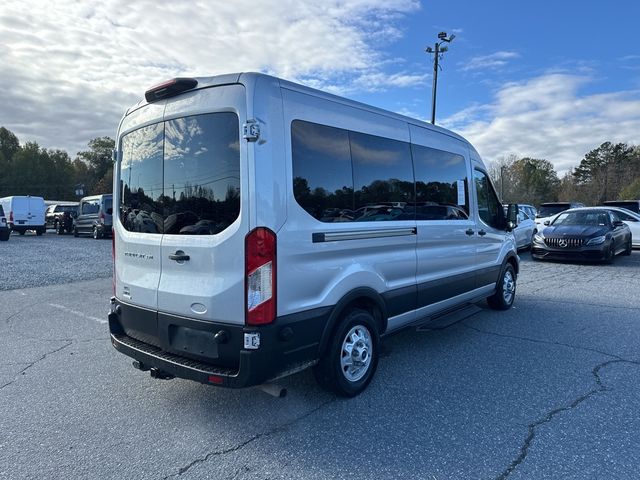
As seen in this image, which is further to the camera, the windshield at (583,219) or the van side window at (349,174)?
the windshield at (583,219)

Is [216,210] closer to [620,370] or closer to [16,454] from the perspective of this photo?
[16,454]

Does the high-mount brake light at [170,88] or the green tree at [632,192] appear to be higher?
the green tree at [632,192]

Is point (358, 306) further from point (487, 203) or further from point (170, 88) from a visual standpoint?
point (487, 203)

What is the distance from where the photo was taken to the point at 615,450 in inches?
114

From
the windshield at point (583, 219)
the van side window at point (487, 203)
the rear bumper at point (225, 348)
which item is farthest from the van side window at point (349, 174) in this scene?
the windshield at point (583, 219)

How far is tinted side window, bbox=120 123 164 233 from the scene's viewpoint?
3643 millimetres

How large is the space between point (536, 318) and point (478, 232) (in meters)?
1.70

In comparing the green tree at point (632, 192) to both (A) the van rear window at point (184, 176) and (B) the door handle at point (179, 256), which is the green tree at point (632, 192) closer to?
(A) the van rear window at point (184, 176)

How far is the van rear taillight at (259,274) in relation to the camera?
2.99 m

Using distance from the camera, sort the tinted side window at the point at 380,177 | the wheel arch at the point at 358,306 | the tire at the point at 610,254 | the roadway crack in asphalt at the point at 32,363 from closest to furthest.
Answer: the wheel arch at the point at 358,306 < the tinted side window at the point at 380,177 < the roadway crack in asphalt at the point at 32,363 < the tire at the point at 610,254

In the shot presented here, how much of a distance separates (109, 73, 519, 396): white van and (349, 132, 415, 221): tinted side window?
0.02m

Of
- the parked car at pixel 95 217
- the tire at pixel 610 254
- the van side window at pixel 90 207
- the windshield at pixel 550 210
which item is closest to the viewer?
the tire at pixel 610 254

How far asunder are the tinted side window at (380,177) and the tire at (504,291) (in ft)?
9.71

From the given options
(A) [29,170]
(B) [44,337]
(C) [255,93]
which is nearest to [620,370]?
(C) [255,93]
